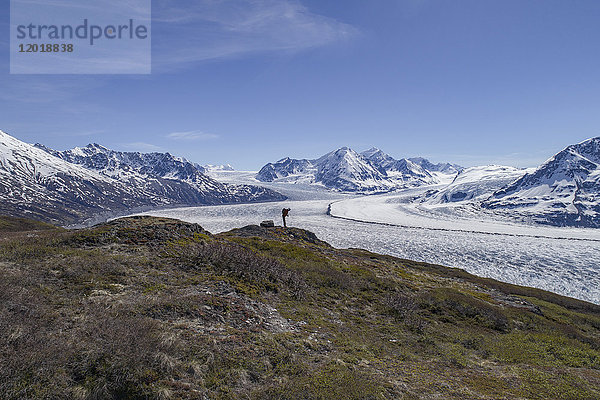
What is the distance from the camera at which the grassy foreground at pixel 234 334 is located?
325 inches

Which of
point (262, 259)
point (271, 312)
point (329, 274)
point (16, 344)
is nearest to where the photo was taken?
point (16, 344)

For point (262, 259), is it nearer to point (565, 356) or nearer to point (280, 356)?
point (280, 356)

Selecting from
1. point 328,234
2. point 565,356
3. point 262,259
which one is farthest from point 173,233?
point 328,234

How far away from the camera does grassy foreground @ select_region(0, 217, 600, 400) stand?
27.1 ft

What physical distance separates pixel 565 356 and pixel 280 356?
1549 centimetres

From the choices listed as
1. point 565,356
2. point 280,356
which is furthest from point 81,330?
point 565,356

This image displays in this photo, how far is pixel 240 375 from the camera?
924 centimetres

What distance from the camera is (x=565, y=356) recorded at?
1535 centimetres

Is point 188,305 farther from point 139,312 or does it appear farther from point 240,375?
point 240,375

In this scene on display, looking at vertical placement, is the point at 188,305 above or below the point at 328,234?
above

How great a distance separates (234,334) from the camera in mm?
11758

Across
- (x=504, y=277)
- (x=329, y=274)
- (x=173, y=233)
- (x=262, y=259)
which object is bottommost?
(x=504, y=277)

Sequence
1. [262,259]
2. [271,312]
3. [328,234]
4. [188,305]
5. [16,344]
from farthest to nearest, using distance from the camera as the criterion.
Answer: [328,234], [262,259], [271,312], [188,305], [16,344]

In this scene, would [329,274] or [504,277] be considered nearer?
[329,274]
